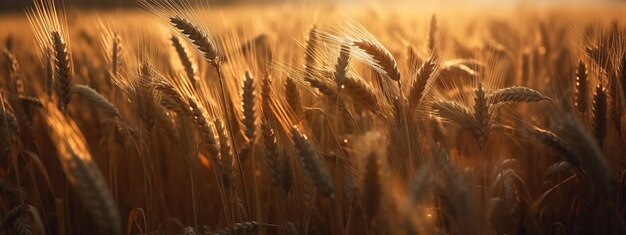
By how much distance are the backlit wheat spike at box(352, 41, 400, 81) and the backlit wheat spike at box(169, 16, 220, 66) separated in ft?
1.39

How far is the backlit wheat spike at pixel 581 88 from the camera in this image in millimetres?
1794

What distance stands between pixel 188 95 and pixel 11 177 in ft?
4.11

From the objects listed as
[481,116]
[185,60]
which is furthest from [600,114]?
[185,60]

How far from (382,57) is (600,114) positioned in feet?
2.20

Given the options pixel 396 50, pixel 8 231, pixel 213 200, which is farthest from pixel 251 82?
pixel 396 50

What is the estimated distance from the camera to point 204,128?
152cm

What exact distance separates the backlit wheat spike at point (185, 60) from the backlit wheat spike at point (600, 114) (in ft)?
4.19

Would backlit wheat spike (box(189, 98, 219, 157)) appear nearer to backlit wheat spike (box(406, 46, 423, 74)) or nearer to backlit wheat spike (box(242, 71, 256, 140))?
backlit wheat spike (box(242, 71, 256, 140))

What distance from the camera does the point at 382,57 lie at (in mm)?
1545

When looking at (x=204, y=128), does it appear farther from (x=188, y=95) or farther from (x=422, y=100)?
(x=422, y=100)

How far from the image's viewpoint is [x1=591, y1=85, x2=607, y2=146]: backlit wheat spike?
5.28 ft

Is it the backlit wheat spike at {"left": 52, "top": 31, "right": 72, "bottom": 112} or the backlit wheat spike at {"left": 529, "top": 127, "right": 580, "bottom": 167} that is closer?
the backlit wheat spike at {"left": 529, "top": 127, "right": 580, "bottom": 167}

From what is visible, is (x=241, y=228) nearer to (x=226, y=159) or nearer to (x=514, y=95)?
(x=226, y=159)

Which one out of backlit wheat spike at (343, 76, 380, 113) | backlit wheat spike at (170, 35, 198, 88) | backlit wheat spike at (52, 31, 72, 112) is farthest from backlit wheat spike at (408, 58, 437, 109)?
backlit wheat spike at (52, 31, 72, 112)
